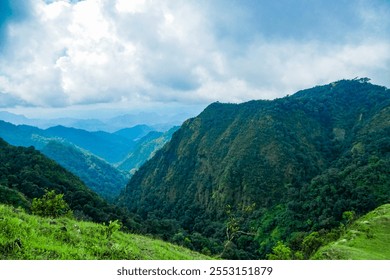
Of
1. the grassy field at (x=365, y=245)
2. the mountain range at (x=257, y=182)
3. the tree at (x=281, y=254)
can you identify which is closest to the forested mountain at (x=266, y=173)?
the mountain range at (x=257, y=182)

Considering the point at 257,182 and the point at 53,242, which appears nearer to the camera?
the point at 53,242

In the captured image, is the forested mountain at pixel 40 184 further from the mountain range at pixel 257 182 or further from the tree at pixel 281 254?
the tree at pixel 281 254

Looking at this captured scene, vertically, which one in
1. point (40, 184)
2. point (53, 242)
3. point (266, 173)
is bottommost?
point (40, 184)

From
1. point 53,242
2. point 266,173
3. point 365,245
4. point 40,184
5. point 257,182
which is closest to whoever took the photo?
point 53,242

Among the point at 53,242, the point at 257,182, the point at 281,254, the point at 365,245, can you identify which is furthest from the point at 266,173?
the point at 53,242

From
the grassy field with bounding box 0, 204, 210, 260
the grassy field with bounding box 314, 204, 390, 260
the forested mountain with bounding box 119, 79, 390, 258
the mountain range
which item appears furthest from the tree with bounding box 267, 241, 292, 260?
the forested mountain with bounding box 119, 79, 390, 258

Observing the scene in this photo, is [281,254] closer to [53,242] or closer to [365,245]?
[365,245]

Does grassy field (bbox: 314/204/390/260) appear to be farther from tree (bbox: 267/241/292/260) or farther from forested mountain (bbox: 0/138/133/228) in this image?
forested mountain (bbox: 0/138/133/228)
